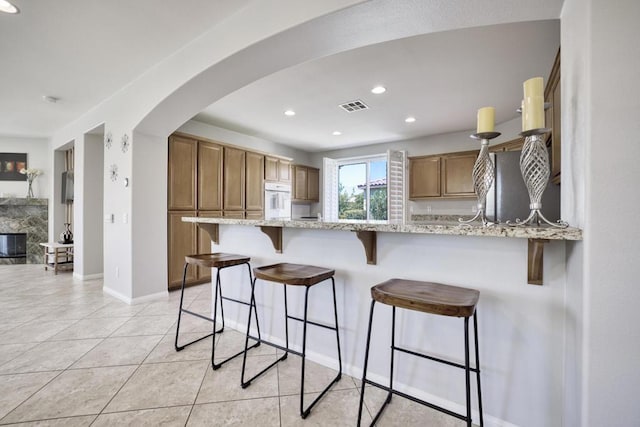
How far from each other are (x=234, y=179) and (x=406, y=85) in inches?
115

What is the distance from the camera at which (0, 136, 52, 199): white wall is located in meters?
5.91

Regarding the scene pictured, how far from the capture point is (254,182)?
5.10 m

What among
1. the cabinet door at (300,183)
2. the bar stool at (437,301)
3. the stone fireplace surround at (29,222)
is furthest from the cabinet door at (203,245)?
the stone fireplace surround at (29,222)

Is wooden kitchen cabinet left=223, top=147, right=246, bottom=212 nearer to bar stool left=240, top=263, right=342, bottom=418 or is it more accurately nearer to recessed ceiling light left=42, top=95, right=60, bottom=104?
recessed ceiling light left=42, top=95, right=60, bottom=104

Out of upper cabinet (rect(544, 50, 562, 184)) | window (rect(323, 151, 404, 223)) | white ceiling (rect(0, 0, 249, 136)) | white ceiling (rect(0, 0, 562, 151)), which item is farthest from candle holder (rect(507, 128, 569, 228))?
window (rect(323, 151, 404, 223))

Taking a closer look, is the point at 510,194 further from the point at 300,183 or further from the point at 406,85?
the point at 300,183

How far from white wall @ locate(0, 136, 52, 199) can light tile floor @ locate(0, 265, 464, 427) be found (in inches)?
162

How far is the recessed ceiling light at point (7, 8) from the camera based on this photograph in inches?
80.2

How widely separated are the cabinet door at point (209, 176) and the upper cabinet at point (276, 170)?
3.33ft

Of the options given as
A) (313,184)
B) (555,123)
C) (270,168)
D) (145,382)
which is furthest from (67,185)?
(555,123)

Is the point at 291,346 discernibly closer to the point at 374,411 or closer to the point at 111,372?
the point at 374,411

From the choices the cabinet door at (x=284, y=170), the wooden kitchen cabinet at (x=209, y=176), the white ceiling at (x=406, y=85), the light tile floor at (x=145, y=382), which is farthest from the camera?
the cabinet door at (x=284, y=170)

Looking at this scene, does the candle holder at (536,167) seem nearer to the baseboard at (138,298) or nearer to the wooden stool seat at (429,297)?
the wooden stool seat at (429,297)

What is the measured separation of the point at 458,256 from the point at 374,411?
971 millimetres
